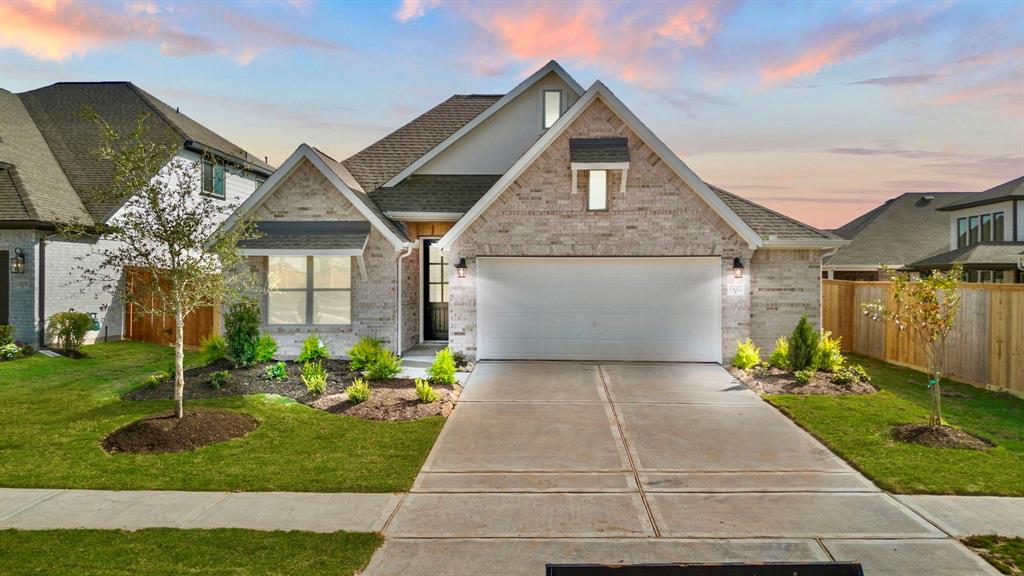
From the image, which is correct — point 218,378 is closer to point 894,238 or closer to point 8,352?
point 8,352

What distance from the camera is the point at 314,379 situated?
11.1m

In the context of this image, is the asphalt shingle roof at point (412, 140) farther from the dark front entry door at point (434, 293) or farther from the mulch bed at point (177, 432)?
the mulch bed at point (177, 432)

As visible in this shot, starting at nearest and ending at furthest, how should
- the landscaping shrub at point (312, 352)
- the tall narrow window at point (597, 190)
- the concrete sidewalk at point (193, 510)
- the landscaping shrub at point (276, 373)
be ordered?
1. the concrete sidewalk at point (193, 510)
2. the landscaping shrub at point (276, 373)
3. the landscaping shrub at point (312, 352)
4. the tall narrow window at point (597, 190)

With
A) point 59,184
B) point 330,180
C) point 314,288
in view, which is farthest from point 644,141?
point 59,184

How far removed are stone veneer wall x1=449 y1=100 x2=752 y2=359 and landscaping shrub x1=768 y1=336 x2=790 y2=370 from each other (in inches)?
39.7

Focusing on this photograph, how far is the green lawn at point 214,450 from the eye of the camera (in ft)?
22.2

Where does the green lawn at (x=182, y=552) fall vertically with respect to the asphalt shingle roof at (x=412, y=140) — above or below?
below

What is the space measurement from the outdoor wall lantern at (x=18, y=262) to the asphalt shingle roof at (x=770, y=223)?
58.9 feet

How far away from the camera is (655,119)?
17.6 m

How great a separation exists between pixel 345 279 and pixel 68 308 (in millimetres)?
8675

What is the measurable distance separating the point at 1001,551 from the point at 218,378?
11640mm

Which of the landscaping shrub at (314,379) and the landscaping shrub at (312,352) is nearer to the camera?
the landscaping shrub at (314,379)

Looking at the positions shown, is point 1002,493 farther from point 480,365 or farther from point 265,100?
point 265,100

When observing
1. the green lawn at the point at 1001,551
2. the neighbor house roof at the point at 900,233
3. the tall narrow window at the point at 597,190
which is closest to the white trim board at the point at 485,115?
the tall narrow window at the point at 597,190
